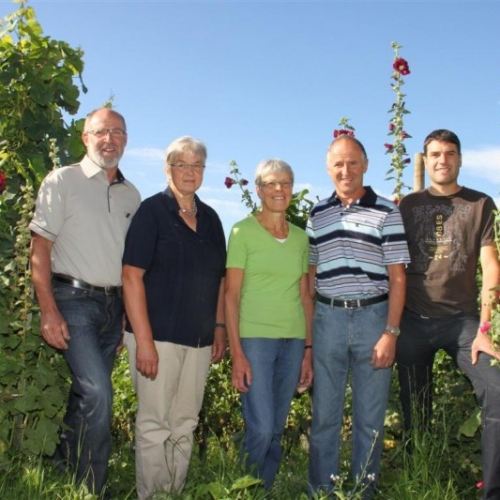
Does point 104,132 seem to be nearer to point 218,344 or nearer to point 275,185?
point 275,185

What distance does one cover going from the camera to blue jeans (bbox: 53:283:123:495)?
13.5ft

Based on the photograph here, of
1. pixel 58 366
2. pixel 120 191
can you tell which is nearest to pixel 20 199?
pixel 120 191

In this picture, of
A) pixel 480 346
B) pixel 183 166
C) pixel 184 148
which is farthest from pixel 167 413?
pixel 480 346

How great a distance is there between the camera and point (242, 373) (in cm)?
420

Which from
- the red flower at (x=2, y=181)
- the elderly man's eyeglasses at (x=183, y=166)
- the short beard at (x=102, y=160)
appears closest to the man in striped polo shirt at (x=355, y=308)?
the elderly man's eyeglasses at (x=183, y=166)

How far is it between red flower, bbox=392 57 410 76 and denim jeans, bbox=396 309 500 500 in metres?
2.70

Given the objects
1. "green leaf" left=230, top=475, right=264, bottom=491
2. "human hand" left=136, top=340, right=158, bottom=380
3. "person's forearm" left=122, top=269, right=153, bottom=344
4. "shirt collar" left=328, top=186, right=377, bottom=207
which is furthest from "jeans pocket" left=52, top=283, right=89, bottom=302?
"shirt collar" left=328, top=186, right=377, bottom=207

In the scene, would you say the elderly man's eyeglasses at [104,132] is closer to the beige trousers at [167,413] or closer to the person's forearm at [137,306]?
the person's forearm at [137,306]

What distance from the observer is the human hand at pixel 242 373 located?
4195 mm

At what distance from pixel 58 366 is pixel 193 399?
969 mm

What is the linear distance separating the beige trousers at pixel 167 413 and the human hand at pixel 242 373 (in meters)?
0.23

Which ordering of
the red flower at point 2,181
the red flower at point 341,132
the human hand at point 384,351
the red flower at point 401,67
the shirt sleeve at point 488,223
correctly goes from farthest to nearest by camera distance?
the red flower at point 401,67 → the red flower at point 341,132 → the red flower at point 2,181 → the shirt sleeve at point 488,223 → the human hand at point 384,351

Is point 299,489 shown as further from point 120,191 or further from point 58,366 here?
point 120,191

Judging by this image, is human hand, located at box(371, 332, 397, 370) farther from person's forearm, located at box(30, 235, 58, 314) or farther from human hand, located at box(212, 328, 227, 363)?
person's forearm, located at box(30, 235, 58, 314)
